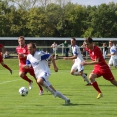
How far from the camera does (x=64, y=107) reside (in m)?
11.0

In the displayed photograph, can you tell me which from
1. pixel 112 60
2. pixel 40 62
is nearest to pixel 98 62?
pixel 40 62

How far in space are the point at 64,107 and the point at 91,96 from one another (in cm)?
275

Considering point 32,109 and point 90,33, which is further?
point 90,33

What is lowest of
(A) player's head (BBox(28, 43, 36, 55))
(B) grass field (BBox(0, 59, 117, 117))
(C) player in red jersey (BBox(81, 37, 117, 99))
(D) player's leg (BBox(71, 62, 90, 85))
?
(B) grass field (BBox(0, 59, 117, 117))

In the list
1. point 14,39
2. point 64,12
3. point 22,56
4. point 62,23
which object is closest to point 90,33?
point 62,23

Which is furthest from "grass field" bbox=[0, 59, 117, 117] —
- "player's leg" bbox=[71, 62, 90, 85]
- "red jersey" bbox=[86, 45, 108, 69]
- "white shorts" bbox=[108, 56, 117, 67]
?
"white shorts" bbox=[108, 56, 117, 67]

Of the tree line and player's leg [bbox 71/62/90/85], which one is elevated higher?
the tree line

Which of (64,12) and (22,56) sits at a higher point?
(64,12)

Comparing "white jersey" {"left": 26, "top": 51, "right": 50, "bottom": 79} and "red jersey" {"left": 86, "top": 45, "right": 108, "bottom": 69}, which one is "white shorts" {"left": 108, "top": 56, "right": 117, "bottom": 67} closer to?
"red jersey" {"left": 86, "top": 45, "right": 108, "bottom": 69}

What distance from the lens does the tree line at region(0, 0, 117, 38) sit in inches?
2904

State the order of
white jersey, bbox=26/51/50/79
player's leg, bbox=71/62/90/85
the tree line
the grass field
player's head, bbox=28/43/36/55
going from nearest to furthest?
the grass field → player's head, bbox=28/43/36/55 → white jersey, bbox=26/51/50/79 → player's leg, bbox=71/62/90/85 → the tree line

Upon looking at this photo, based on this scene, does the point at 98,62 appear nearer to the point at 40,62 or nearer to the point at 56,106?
the point at 40,62

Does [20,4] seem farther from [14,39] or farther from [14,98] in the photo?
[14,98]

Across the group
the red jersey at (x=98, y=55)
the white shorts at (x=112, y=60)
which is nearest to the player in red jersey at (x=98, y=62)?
the red jersey at (x=98, y=55)
